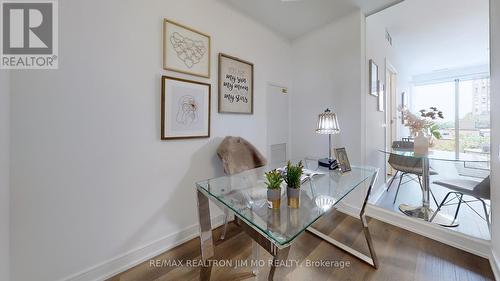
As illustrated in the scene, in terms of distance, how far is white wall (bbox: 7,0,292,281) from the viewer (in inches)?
42.9

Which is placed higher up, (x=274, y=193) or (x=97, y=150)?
(x=97, y=150)

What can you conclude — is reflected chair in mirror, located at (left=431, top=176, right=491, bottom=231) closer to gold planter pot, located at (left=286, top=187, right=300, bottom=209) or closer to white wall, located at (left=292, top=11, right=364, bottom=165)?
white wall, located at (left=292, top=11, right=364, bottom=165)

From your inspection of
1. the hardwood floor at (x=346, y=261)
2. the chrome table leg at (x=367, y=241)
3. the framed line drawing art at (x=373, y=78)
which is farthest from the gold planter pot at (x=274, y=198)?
the framed line drawing art at (x=373, y=78)

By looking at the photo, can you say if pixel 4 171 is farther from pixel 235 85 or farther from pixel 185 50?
pixel 235 85

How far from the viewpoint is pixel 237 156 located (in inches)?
76.5

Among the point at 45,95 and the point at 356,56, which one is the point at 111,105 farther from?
the point at 356,56

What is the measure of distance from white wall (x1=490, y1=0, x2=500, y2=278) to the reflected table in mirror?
0.84 metres

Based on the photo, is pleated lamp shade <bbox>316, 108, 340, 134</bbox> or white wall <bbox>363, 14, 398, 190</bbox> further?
white wall <bbox>363, 14, 398, 190</bbox>

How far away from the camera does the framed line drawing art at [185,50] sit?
1.59m

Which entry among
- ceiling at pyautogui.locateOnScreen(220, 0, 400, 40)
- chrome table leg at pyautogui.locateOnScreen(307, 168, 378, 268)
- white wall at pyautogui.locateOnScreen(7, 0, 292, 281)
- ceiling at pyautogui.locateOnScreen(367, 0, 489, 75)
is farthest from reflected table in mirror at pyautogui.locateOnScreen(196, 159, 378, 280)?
ceiling at pyautogui.locateOnScreen(367, 0, 489, 75)

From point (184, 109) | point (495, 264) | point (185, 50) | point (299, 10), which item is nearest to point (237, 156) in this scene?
point (184, 109)

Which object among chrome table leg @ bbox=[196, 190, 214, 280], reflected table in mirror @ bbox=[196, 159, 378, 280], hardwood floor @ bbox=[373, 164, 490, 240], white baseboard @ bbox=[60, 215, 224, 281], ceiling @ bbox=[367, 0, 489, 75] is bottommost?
white baseboard @ bbox=[60, 215, 224, 281]

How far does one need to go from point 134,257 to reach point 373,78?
3.40 meters

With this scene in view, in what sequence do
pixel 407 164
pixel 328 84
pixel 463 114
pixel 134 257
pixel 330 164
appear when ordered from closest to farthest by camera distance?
pixel 134 257 < pixel 330 164 < pixel 407 164 < pixel 328 84 < pixel 463 114
